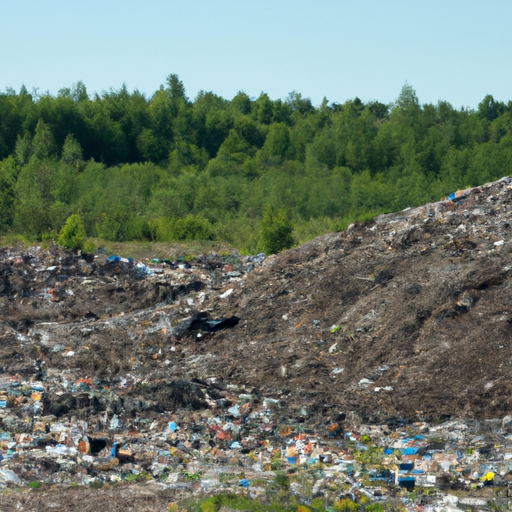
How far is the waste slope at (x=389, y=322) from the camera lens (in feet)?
27.1

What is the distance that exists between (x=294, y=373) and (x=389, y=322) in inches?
57.0

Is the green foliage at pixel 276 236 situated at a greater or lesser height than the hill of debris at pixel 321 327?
greater

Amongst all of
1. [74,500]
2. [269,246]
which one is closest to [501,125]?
[269,246]

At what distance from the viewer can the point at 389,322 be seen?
384 inches

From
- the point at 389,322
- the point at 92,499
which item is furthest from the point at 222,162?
the point at 92,499

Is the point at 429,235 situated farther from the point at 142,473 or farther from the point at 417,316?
the point at 142,473

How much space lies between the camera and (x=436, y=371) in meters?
8.48

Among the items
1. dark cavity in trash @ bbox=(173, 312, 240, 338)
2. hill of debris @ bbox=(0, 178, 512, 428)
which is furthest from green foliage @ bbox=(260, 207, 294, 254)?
dark cavity in trash @ bbox=(173, 312, 240, 338)

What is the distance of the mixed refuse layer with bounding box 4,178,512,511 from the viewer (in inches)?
248

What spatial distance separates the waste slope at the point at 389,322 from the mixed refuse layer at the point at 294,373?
0.09ft

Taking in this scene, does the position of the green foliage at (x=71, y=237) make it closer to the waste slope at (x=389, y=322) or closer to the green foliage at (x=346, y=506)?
the waste slope at (x=389, y=322)

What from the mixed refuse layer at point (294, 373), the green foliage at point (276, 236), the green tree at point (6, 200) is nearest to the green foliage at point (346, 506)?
the mixed refuse layer at point (294, 373)

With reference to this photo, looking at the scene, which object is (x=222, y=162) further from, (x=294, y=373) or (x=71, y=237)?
(x=294, y=373)

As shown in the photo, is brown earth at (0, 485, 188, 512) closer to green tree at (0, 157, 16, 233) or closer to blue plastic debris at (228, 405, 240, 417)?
blue plastic debris at (228, 405, 240, 417)
